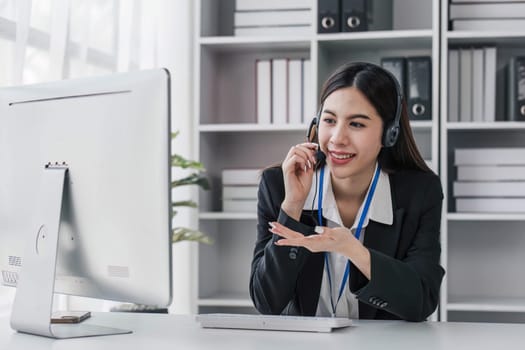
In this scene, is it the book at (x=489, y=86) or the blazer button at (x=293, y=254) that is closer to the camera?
the blazer button at (x=293, y=254)

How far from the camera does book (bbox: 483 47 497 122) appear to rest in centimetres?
318

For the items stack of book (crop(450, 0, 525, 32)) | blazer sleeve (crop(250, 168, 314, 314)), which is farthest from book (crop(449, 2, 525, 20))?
blazer sleeve (crop(250, 168, 314, 314))

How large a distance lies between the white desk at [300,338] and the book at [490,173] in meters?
1.55

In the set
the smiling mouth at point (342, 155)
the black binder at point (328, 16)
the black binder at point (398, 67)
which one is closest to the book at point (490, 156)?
the black binder at point (398, 67)

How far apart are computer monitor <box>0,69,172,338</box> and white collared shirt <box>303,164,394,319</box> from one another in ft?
2.17

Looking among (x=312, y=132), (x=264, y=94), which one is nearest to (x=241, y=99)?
(x=264, y=94)

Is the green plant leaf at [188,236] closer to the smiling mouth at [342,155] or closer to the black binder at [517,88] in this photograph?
the smiling mouth at [342,155]

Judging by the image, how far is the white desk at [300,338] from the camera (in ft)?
4.83

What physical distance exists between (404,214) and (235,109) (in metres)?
1.68

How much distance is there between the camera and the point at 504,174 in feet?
10.4

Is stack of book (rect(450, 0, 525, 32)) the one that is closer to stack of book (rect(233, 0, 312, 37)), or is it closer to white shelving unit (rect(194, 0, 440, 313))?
white shelving unit (rect(194, 0, 440, 313))

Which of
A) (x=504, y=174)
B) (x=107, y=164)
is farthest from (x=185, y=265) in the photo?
(x=107, y=164)

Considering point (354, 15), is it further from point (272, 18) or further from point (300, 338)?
point (300, 338)

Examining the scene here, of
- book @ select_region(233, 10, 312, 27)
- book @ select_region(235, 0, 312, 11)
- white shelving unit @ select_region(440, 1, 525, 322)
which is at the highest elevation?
book @ select_region(235, 0, 312, 11)
